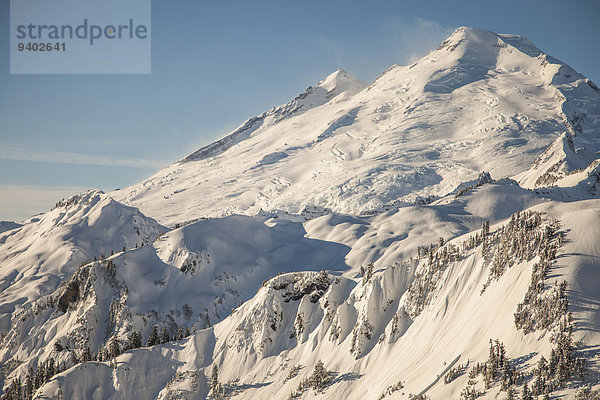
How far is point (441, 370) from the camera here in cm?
9450

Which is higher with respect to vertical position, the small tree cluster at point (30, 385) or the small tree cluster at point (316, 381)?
the small tree cluster at point (316, 381)

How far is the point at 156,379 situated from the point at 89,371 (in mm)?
16434

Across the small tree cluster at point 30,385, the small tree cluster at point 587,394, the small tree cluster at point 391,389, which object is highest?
the small tree cluster at point 587,394

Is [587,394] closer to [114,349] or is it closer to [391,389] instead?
[391,389]

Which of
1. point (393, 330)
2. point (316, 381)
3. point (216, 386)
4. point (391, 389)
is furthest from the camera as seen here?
point (216, 386)

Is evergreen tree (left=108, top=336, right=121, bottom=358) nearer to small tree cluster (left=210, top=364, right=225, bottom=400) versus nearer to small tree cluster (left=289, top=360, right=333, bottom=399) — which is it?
A: small tree cluster (left=210, top=364, right=225, bottom=400)

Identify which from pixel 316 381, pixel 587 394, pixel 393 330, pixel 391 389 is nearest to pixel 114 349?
pixel 316 381

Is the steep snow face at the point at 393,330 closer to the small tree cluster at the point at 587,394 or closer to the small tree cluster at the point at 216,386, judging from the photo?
the small tree cluster at the point at 216,386

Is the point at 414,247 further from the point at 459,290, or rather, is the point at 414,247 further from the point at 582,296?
the point at 582,296

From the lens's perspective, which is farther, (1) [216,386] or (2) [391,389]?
(1) [216,386]

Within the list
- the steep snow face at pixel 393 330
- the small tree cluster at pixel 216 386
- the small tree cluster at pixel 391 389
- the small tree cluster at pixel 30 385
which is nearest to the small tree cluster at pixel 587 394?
the steep snow face at pixel 393 330

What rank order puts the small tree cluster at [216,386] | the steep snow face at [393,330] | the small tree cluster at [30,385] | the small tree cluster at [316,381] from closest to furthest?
the steep snow face at [393,330] → the small tree cluster at [316,381] → the small tree cluster at [216,386] → the small tree cluster at [30,385]

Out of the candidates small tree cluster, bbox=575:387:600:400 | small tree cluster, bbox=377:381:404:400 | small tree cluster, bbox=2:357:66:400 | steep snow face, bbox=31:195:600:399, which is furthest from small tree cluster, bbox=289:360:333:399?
small tree cluster, bbox=2:357:66:400

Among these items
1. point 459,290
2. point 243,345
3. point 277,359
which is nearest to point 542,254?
point 459,290
